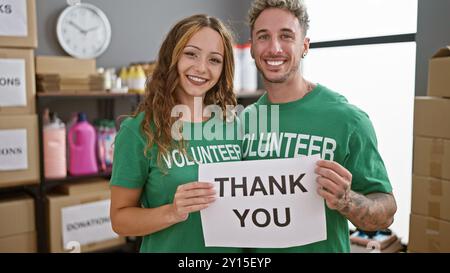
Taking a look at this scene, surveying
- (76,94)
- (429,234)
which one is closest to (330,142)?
(429,234)

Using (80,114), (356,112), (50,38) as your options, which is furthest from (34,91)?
(356,112)

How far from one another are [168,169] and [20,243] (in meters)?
1.54

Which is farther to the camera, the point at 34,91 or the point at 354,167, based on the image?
the point at 34,91

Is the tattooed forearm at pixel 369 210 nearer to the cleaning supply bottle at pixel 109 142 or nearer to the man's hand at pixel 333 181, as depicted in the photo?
the man's hand at pixel 333 181

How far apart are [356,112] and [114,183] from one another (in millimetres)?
627

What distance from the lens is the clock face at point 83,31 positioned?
2477mm

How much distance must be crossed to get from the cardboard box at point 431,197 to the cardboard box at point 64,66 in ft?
6.05

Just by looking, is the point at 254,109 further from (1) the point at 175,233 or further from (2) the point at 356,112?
(1) the point at 175,233

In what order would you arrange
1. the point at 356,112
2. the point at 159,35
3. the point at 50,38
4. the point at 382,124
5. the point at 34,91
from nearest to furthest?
1. the point at 356,112
2. the point at 34,91
3. the point at 382,124
4. the point at 50,38
5. the point at 159,35

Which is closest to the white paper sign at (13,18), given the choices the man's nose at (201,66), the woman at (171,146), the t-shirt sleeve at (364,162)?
the woman at (171,146)

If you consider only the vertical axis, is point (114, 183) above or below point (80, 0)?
below

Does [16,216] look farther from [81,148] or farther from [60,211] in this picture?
[81,148]

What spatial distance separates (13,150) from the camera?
207cm

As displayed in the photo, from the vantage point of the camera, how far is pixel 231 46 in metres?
1.09
